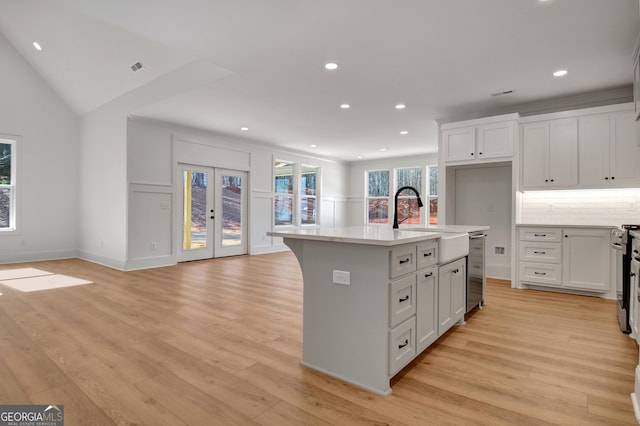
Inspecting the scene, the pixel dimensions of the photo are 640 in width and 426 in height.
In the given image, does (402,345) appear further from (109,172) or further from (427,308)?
(109,172)

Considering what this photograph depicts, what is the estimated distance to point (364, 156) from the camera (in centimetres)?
989

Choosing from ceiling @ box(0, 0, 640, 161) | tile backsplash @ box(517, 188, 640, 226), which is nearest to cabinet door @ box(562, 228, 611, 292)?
tile backsplash @ box(517, 188, 640, 226)

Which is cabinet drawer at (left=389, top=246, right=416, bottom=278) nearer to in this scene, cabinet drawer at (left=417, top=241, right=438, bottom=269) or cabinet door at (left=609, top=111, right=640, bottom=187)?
cabinet drawer at (left=417, top=241, right=438, bottom=269)

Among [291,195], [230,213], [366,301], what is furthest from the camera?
[291,195]

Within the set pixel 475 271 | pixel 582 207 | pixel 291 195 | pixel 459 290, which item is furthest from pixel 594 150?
pixel 291 195

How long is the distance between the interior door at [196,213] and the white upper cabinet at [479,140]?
15.6ft

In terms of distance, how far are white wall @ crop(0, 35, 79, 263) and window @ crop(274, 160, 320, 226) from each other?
450cm

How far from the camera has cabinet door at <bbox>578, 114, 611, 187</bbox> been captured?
A: 430cm

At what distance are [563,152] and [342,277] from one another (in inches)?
164

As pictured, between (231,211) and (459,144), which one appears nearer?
(459,144)

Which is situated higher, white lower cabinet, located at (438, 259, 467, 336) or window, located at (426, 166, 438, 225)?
window, located at (426, 166, 438, 225)

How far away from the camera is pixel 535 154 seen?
186 inches

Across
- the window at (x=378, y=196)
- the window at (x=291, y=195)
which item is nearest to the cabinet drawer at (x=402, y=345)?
the window at (x=291, y=195)

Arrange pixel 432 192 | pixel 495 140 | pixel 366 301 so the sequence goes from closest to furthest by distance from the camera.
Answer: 1. pixel 366 301
2. pixel 495 140
3. pixel 432 192
